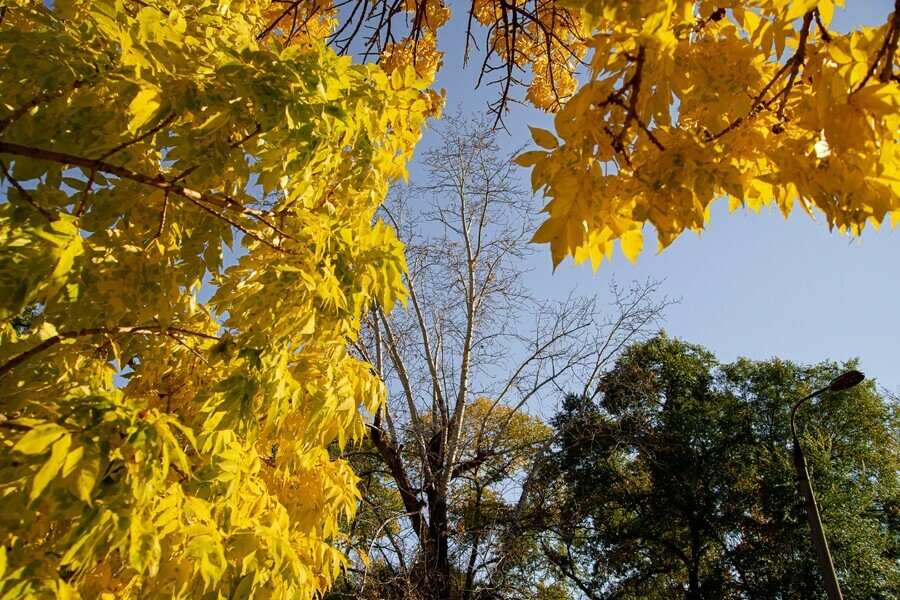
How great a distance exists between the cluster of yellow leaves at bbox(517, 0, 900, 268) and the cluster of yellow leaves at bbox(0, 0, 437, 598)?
866mm

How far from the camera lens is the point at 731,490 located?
13.7 m

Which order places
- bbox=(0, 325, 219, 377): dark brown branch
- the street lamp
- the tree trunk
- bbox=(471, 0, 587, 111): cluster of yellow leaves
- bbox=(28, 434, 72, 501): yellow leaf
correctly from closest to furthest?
bbox=(28, 434, 72, 501): yellow leaf, bbox=(0, 325, 219, 377): dark brown branch, bbox=(471, 0, 587, 111): cluster of yellow leaves, the street lamp, the tree trunk

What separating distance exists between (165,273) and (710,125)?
5.72 feet

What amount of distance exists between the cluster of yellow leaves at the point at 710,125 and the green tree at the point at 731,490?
36.8ft

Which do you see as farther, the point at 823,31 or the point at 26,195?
the point at 26,195

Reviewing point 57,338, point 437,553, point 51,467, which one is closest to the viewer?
point 51,467

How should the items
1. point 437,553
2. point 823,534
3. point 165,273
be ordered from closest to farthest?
1. point 165,273
2. point 823,534
3. point 437,553

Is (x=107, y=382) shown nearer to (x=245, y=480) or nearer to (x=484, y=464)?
(x=245, y=480)

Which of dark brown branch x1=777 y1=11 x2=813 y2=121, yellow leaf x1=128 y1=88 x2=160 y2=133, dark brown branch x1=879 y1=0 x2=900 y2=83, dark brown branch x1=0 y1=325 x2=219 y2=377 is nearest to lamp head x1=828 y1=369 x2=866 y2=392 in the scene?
dark brown branch x1=777 y1=11 x2=813 y2=121

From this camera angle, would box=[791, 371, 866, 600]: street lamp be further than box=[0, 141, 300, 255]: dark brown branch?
Yes

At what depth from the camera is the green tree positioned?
12.3 metres

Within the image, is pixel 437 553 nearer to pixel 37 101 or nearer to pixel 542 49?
pixel 542 49

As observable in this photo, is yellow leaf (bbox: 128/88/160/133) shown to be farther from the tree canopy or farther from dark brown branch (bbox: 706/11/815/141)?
dark brown branch (bbox: 706/11/815/141)

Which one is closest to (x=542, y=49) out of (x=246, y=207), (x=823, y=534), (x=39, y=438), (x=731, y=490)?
(x=246, y=207)
